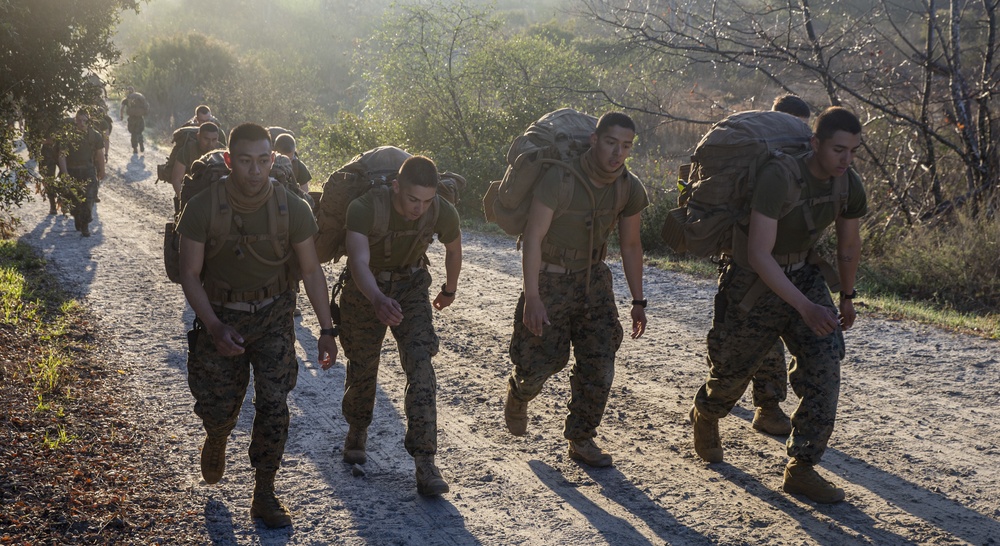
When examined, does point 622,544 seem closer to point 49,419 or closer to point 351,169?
point 351,169

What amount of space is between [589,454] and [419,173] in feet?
6.43

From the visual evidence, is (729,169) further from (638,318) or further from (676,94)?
(676,94)

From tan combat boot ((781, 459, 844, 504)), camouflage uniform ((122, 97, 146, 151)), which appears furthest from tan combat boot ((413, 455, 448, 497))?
camouflage uniform ((122, 97, 146, 151))

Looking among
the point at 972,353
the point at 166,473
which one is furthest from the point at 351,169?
the point at 972,353

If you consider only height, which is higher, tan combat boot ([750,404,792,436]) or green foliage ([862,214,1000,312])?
green foliage ([862,214,1000,312])

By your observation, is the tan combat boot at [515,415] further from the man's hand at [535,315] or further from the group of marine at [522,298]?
the man's hand at [535,315]

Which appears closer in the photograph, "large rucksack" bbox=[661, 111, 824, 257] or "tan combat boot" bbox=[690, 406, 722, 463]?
"large rucksack" bbox=[661, 111, 824, 257]

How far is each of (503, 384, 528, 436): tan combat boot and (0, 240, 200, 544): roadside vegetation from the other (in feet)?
6.56

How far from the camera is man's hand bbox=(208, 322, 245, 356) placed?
4371 mm

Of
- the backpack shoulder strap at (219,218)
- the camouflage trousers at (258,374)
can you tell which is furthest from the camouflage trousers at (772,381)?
the backpack shoulder strap at (219,218)

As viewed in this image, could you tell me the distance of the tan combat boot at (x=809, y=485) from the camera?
187 inches

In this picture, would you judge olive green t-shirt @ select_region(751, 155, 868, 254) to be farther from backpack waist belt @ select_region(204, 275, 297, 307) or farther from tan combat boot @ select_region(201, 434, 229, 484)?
tan combat boot @ select_region(201, 434, 229, 484)

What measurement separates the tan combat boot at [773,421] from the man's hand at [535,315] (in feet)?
5.88

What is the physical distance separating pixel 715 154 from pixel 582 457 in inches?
77.1
